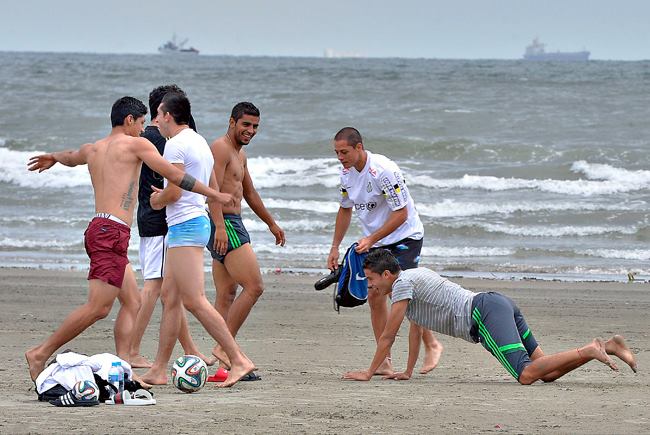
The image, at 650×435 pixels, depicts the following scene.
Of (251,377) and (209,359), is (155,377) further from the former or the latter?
(209,359)

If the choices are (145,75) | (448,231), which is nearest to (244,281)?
(448,231)

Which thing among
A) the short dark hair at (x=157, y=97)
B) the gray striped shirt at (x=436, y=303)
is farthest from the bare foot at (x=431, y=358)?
the short dark hair at (x=157, y=97)

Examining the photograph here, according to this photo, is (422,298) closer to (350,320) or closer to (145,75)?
(350,320)

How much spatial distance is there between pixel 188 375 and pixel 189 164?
4.05 feet

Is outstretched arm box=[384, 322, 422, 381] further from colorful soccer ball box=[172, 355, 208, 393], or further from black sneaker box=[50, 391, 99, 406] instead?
black sneaker box=[50, 391, 99, 406]

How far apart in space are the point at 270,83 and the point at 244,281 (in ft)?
141

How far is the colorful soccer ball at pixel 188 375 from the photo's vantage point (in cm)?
636

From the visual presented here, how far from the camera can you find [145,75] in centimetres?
5806

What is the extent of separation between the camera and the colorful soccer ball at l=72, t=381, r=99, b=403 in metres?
5.77

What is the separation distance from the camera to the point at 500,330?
6.68 m

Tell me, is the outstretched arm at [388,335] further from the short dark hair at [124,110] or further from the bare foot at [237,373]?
the short dark hair at [124,110]

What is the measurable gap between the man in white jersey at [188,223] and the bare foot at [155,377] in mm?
432

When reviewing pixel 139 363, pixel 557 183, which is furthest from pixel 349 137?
pixel 557 183

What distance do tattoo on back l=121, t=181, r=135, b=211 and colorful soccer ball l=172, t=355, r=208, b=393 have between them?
947 mm
